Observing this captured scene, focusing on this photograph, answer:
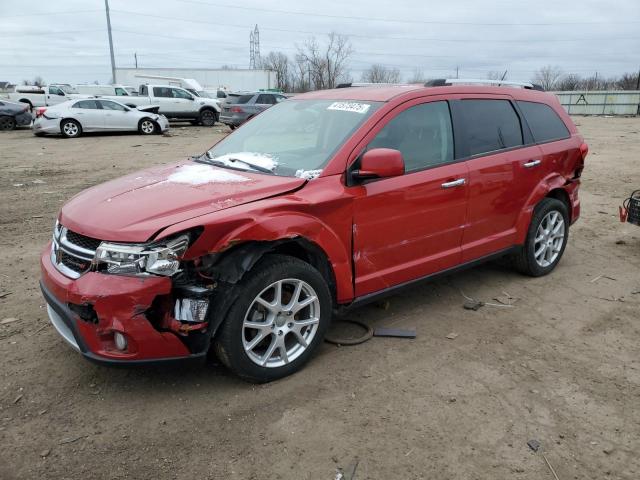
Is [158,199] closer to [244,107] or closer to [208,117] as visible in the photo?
[244,107]

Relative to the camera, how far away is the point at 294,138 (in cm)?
407

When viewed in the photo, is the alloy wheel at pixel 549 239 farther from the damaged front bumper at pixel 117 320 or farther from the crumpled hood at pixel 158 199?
the damaged front bumper at pixel 117 320

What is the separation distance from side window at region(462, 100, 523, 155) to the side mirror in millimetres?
1128

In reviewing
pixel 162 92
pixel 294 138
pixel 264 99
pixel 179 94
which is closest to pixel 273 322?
pixel 294 138

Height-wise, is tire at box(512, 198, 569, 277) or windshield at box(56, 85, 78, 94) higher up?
windshield at box(56, 85, 78, 94)

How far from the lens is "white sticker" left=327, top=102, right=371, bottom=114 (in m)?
3.86

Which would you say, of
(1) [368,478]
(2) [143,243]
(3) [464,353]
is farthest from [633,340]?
(2) [143,243]

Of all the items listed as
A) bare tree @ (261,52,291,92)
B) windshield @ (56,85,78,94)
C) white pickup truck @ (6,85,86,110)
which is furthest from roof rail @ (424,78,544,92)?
bare tree @ (261,52,291,92)

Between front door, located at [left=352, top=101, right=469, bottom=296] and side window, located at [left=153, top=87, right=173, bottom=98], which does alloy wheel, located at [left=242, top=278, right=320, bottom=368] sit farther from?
side window, located at [left=153, top=87, right=173, bottom=98]

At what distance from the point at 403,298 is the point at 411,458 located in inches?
84.3

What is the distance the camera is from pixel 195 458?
266cm

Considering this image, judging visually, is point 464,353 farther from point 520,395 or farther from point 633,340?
point 633,340

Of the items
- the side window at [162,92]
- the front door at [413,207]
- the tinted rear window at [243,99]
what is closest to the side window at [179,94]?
the side window at [162,92]

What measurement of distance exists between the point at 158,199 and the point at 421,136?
1999 millimetres
